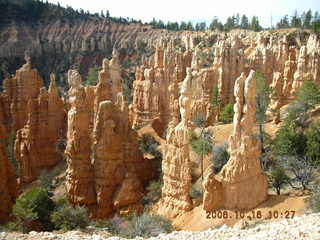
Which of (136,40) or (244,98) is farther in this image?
(136,40)

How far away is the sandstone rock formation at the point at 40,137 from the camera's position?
97.7 ft

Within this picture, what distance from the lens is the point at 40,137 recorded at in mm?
30234

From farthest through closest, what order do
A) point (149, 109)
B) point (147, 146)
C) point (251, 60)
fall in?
point (251, 60) → point (149, 109) → point (147, 146)

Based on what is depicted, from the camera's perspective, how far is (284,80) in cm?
3650

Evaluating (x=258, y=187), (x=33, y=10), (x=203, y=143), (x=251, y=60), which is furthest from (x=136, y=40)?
(x=258, y=187)

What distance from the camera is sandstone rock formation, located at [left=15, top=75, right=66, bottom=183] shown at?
2977 centimetres

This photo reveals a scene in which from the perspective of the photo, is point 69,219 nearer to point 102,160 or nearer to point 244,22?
point 102,160

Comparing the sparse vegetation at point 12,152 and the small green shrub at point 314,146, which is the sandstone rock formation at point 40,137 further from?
the small green shrub at point 314,146

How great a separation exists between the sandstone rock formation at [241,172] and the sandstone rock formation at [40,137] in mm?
17233

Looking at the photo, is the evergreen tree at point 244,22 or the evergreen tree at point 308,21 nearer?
the evergreen tree at point 308,21

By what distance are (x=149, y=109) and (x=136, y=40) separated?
59.6m

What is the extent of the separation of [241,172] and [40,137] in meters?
18.7

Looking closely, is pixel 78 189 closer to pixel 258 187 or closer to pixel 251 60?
pixel 258 187

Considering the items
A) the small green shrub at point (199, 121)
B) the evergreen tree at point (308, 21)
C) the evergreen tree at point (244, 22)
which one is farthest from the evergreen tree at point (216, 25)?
the small green shrub at point (199, 121)
